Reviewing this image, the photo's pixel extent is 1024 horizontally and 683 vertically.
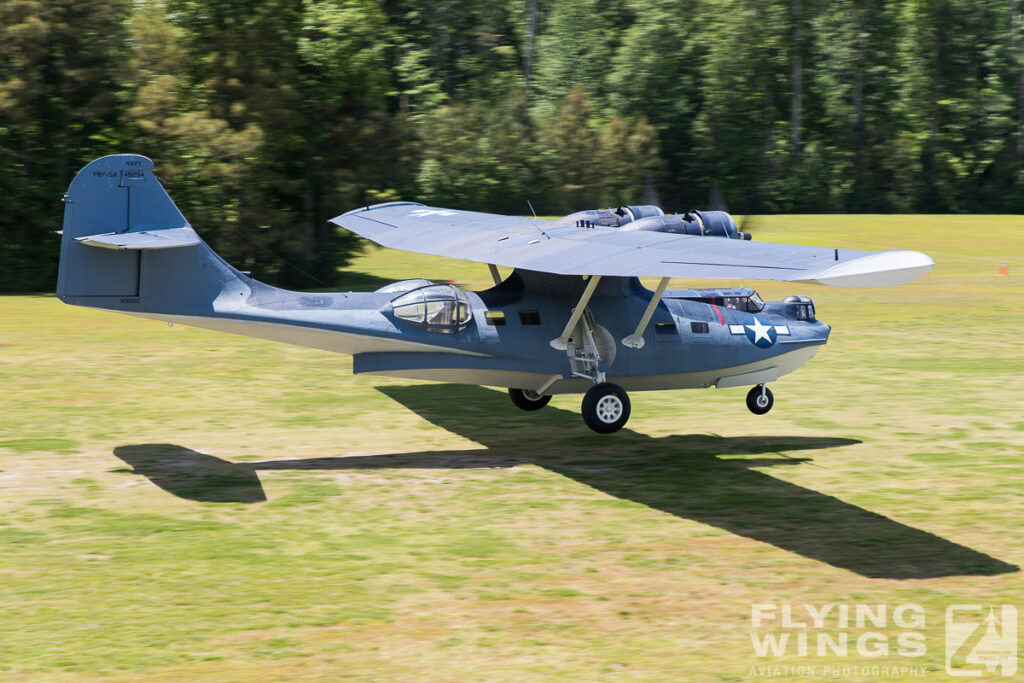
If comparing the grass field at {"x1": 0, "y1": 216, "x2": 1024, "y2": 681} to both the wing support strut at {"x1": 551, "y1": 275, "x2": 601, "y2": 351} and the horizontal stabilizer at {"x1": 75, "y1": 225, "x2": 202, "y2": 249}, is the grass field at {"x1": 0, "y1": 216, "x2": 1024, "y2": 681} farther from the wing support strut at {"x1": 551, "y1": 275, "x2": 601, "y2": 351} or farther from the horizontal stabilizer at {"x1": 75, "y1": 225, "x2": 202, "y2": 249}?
the horizontal stabilizer at {"x1": 75, "y1": 225, "x2": 202, "y2": 249}

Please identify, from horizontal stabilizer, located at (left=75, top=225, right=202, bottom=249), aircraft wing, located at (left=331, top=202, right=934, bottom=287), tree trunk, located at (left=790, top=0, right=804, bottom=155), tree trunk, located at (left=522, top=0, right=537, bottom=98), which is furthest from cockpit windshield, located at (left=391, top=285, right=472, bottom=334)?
tree trunk, located at (left=522, top=0, right=537, bottom=98)

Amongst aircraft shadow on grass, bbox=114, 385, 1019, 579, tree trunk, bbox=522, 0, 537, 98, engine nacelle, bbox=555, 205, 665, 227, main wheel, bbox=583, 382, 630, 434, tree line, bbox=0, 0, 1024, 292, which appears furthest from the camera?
tree trunk, bbox=522, 0, 537, 98

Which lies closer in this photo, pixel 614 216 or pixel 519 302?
pixel 519 302

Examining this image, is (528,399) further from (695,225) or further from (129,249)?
(129,249)

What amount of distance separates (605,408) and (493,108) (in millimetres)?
64945

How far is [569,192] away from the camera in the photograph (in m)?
78.9

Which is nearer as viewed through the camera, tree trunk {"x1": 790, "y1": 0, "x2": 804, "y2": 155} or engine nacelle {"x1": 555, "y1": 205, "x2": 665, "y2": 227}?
engine nacelle {"x1": 555, "y1": 205, "x2": 665, "y2": 227}

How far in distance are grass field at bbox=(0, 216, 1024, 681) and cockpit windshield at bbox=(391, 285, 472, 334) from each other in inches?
86.9

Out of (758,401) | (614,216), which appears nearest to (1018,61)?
(758,401)

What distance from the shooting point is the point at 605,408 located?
61.9ft

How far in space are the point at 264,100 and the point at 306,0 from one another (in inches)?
209

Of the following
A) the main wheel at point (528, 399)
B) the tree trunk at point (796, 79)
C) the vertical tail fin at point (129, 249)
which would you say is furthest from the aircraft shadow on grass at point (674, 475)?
the tree trunk at point (796, 79)

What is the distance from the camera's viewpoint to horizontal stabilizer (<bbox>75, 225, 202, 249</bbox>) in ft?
53.8

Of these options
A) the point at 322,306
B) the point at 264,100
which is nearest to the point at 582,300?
the point at 322,306
